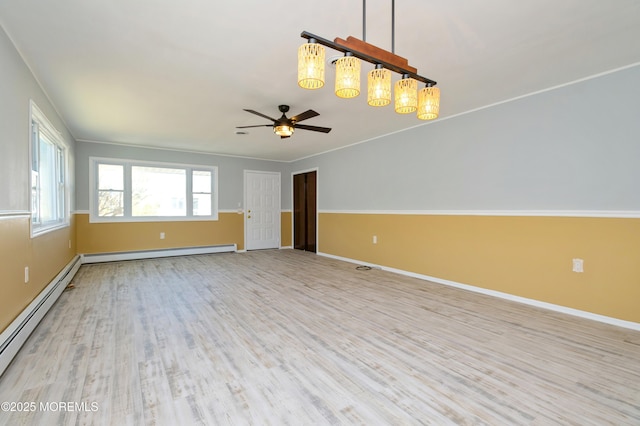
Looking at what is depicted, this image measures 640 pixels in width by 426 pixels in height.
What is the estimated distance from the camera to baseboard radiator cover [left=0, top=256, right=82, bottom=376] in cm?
205

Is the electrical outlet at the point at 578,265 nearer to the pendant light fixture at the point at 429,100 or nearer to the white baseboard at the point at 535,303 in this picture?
the white baseboard at the point at 535,303

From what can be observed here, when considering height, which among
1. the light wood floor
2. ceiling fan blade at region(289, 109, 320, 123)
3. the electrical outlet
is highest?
ceiling fan blade at region(289, 109, 320, 123)

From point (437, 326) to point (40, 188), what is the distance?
467 centimetres

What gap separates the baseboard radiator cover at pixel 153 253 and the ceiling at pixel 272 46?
9.95ft

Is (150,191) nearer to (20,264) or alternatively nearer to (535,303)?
(20,264)

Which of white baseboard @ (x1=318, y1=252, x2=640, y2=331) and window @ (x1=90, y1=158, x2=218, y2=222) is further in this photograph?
window @ (x1=90, y1=158, x2=218, y2=222)

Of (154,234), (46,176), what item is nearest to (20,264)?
(46,176)

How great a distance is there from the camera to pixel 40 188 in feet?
11.3

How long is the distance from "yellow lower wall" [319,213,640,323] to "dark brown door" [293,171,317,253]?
2.49 m

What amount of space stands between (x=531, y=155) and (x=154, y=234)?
6.82 m

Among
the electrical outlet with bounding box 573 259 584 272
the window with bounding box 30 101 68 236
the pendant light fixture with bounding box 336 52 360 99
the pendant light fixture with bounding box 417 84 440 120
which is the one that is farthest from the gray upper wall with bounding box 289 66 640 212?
the window with bounding box 30 101 68 236

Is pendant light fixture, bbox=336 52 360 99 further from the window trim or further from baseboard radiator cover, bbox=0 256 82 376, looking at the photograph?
the window trim

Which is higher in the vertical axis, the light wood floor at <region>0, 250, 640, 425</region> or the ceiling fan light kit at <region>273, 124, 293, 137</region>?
the ceiling fan light kit at <region>273, 124, 293, 137</region>

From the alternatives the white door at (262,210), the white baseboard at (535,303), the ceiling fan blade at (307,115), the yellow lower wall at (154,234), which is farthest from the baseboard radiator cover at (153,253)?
the ceiling fan blade at (307,115)
